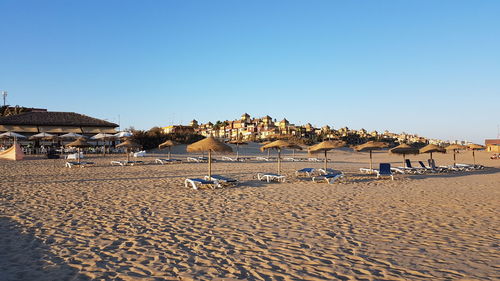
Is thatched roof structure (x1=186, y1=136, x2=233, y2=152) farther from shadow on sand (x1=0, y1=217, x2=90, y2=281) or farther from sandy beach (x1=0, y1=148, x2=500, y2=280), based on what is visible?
shadow on sand (x1=0, y1=217, x2=90, y2=281)

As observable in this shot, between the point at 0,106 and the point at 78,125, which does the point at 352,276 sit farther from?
the point at 0,106

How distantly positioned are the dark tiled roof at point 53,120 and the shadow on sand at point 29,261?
34968 millimetres

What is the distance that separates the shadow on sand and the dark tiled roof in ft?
115

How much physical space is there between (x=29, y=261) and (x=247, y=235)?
289 cm

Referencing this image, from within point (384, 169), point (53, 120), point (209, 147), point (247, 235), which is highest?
point (53, 120)

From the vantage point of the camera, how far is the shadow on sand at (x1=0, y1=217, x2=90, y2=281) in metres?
3.64

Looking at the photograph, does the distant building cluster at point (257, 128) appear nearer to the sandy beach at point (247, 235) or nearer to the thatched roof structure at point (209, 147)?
the thatched roof structure at point (209, 147)

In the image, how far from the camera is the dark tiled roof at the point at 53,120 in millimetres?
34222

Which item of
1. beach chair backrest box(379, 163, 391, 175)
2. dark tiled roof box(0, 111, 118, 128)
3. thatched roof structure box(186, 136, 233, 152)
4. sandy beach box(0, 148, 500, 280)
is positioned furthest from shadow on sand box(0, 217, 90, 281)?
dark tiled roof box(0, 111, 118, 128)

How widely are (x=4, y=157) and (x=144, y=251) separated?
77.4ft

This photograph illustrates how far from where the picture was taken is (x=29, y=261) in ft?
13.3

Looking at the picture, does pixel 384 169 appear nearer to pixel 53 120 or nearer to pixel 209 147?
pixel 209 147

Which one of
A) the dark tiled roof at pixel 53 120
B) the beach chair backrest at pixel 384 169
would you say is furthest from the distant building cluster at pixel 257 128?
the beach chair backrest at pixel 384 169

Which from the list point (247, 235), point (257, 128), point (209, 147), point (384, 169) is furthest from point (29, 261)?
point (257, 128)
